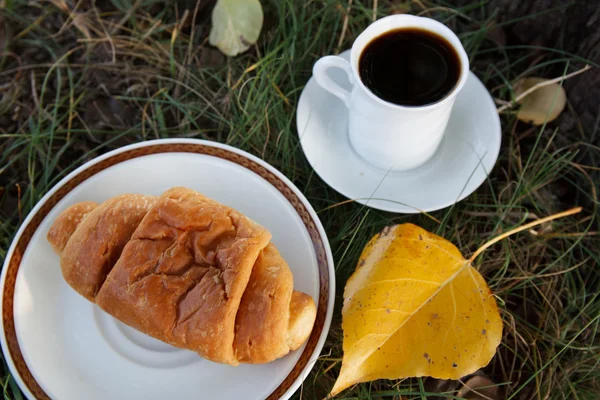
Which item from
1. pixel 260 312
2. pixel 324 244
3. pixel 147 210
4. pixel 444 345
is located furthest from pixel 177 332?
pixel 444 345

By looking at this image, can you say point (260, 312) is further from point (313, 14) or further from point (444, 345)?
point (313, 14)

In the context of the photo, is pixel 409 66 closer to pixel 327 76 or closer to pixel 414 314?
pixel 327 76

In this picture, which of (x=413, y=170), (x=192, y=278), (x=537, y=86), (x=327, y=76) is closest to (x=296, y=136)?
(x=327, y=76)

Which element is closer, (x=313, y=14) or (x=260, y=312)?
(x=260, y=312)

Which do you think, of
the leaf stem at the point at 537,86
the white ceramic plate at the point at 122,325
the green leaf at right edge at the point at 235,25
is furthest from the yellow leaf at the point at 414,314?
the green leaf at right edge at the point at 235,25

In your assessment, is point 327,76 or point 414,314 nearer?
point 414,314

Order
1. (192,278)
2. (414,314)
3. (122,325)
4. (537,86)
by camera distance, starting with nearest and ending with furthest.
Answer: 1. (192,278)
2. (414,314)
3. (122,325)
4. (537,86)

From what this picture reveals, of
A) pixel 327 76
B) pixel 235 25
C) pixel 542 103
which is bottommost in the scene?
pixel 542 103
